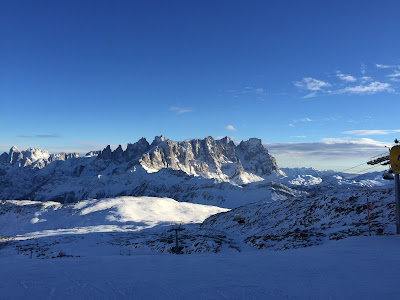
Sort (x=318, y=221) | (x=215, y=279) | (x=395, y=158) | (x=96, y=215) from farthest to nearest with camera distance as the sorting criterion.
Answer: (x=96, y=215)
(x=318, y=221)
(x=395, y=158)
(x=215, y=279)

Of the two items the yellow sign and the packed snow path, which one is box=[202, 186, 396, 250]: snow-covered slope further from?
the packed snow path

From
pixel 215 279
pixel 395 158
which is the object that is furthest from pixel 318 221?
pixel 215 279

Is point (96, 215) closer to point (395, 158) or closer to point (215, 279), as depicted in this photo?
point (395, 158)

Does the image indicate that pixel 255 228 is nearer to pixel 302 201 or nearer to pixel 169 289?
pixel 302 201

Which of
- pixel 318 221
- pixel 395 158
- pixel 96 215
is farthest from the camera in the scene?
pixel 96 215

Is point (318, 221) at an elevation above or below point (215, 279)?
below

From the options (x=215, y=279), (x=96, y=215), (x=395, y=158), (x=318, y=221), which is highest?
(x=395, y=158)

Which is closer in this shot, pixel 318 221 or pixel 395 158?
pixel 395 158

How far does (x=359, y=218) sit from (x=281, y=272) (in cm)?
2257

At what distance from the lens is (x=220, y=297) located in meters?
6.67

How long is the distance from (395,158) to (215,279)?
686 inches

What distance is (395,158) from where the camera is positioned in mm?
19000

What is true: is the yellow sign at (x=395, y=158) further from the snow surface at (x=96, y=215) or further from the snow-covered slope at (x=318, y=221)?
the snow surface at (x=96, y=215)

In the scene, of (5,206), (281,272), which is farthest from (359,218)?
(5,206)
